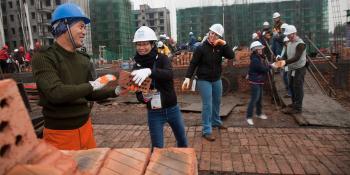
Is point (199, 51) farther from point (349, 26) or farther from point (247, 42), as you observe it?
point (247, 42)

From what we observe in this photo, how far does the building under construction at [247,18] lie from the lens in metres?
34.3

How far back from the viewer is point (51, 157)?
1.18 m

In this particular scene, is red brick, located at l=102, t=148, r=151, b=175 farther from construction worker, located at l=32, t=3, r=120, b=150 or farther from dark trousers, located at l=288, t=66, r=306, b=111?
dark trousers, located at l=288, t=66, r=306, b=111

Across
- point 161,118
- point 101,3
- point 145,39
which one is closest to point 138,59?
point 145,39

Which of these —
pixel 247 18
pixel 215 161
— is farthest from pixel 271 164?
pixel 247 18

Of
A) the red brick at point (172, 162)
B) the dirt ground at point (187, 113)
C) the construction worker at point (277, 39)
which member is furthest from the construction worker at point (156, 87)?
the construction worker at point (277, 39)

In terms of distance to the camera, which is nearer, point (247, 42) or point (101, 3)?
point (247, 42)

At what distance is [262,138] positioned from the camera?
5977 mm

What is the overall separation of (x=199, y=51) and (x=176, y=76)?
6497 millimetres

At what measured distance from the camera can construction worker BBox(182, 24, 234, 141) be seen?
601 cm

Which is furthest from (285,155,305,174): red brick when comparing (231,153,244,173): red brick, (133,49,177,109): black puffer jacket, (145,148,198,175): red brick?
(145,148,198,175): red brick

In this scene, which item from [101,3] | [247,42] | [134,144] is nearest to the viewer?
[134,144]

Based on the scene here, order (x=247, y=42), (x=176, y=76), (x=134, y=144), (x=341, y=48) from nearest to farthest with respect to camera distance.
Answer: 1. (x=134, y=144)
2. (x=176, y=76)
3. (x=341, y=48)
4. (x=247, y=42)

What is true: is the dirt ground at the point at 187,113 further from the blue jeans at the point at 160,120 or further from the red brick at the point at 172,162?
the red brick at the point at 172,162
